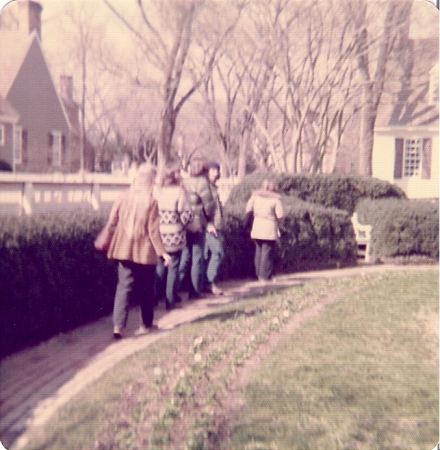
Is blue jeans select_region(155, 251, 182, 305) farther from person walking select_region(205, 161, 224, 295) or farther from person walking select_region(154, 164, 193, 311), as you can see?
person walking select_region(205, 161, 224, 295)

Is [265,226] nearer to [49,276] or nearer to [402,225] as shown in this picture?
[402,225]

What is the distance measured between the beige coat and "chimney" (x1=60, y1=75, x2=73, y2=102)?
297 cm

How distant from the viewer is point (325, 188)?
17.2 ft

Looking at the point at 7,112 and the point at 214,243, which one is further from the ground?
the point at 7,112

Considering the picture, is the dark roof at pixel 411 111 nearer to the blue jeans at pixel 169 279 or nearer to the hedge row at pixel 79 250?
the hedge row at pixel 79 250

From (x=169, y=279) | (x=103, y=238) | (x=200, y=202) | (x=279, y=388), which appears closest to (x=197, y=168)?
(x=200, y=202)

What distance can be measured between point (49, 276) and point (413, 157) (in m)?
1.95

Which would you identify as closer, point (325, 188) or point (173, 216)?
point (173, 216)

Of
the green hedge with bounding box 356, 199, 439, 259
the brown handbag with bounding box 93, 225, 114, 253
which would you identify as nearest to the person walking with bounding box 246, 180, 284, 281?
the green hedge with bounding box 356, 199, 439, 259

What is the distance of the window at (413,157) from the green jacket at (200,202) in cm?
189

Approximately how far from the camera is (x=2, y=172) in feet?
7.09

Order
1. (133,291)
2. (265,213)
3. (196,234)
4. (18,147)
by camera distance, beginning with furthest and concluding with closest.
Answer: (265,213)
(196,234)
(133,291)
(18,147)

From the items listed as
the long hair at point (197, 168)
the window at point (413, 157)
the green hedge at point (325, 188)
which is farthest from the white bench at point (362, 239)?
the window at point (413, 157)

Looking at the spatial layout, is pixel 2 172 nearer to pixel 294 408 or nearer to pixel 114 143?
pixel 114 143
